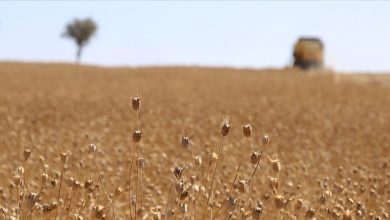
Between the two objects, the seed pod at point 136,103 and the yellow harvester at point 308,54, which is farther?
the yellow harvester at point 308,54

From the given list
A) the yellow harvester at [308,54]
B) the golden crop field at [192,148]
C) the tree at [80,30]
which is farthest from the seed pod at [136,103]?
the tree at [80,30]

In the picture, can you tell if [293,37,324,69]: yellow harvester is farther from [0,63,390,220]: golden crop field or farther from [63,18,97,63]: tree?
[63,18,97,63]: tree

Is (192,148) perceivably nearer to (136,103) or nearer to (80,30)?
(136,103)

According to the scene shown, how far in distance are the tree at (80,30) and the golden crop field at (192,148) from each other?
32.7 metres

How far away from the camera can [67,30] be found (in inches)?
2689

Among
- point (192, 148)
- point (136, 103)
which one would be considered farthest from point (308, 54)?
point (136, 103)

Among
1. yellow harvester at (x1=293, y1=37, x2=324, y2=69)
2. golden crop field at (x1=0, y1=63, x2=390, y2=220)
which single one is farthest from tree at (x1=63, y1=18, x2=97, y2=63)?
golden crop field at (x1=0, y1=63, x2=390, y2=220)

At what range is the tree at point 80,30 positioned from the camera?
67.9 meters

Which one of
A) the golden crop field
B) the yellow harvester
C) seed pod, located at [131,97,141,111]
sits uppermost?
the yellow harvester

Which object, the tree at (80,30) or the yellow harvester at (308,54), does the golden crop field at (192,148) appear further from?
the tree at (80,30)

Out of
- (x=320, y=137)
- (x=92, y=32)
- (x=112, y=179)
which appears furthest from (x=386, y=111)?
(x=92, y=32)

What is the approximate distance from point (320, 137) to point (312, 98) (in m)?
10.1

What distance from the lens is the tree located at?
6794 cm

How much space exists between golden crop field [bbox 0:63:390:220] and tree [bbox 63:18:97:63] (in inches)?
1288
